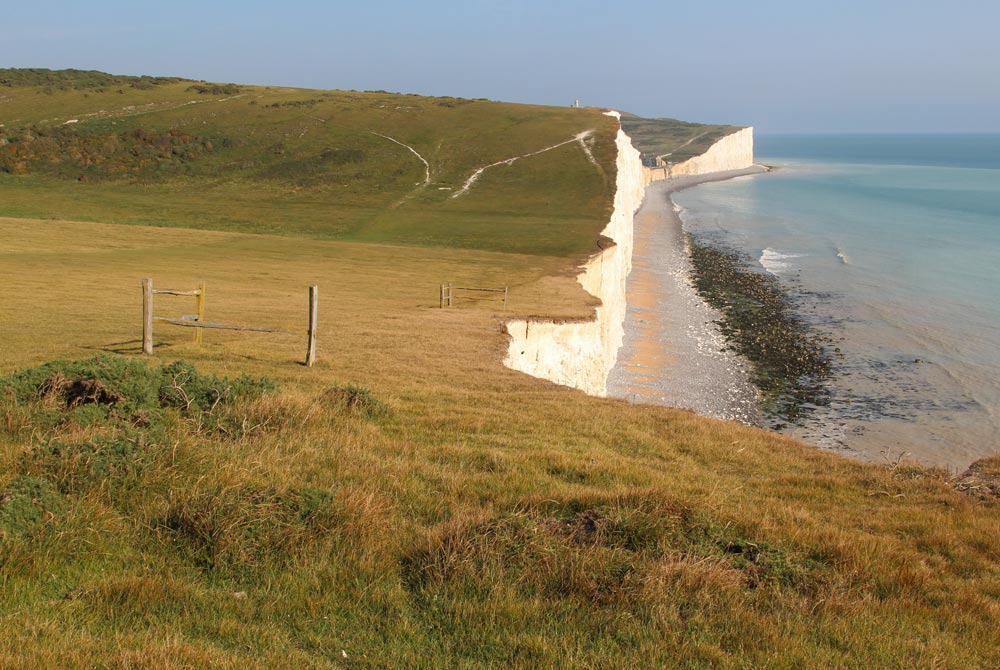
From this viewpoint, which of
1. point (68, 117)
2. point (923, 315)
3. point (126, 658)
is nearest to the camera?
point (126, 658)

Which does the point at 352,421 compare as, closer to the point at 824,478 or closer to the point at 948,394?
the point at 824,478

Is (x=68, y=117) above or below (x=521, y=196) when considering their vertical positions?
above

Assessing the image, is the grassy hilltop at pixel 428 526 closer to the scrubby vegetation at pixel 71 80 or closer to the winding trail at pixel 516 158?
the winding trail at pixel 516 158

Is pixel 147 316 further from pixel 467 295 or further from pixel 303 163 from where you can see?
pixel 303 163

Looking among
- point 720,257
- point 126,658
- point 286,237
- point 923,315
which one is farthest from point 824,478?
point 720,257

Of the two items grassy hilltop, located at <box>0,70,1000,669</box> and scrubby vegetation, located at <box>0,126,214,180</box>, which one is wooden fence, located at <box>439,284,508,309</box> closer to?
grassy hilltop, located at <box>0,70,1000,669</box>

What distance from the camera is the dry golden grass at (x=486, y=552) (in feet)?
16.8

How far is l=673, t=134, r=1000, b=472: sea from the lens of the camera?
87.0ft

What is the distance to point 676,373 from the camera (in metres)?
32.2

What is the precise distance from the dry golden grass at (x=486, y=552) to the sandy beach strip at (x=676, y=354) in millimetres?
15360

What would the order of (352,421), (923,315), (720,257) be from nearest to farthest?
(352,421) < (923,315) < (720,257)

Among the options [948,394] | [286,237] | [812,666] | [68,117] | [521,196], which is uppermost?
[68,117]

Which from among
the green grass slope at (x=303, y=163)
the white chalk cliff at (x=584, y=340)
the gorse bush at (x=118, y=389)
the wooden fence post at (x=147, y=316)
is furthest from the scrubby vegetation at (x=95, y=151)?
the gorse bush at (x=118, y=389)

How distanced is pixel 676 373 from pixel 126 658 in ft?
95.8
